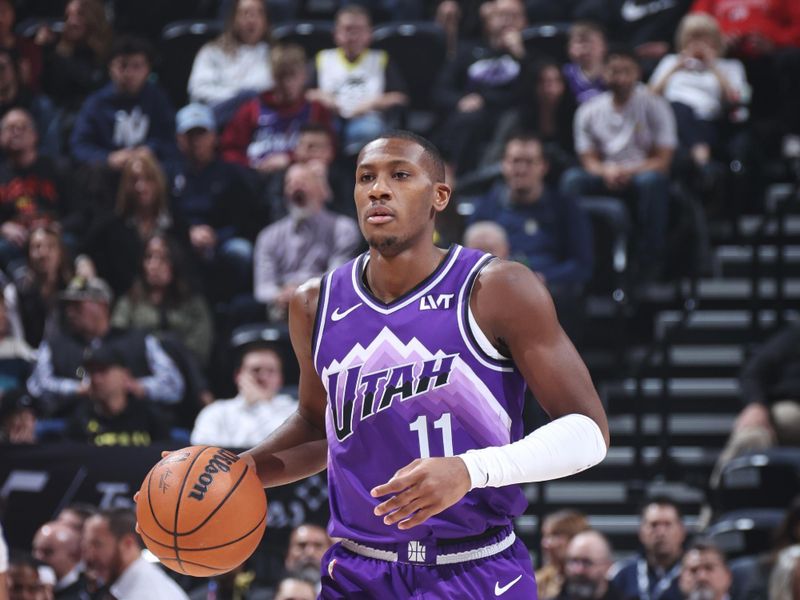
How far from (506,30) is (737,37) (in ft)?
5.73

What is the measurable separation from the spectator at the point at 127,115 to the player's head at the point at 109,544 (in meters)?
4.50

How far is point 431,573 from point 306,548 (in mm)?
3596

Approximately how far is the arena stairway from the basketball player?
471cm

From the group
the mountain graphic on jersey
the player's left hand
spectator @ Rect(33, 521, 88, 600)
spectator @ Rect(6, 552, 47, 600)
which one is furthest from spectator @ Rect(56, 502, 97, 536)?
the player's left hand

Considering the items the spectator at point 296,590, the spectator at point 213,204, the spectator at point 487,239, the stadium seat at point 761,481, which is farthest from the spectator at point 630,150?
the spectator at point 296,590

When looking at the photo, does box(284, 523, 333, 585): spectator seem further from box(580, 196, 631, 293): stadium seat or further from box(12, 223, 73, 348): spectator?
box(580, 196, 631, 293): stadium seat

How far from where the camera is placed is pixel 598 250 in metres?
10.1

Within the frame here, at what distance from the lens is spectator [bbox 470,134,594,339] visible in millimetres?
9375

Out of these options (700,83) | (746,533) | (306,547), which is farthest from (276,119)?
(746,533)

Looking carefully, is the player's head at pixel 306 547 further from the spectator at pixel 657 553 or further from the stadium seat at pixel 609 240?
the stadium seat at pixel 609 240

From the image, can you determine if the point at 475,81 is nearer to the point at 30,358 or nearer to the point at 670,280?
the point at 670,280

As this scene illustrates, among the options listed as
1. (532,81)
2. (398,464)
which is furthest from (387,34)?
(398,464)

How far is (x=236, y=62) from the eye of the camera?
38.2ft

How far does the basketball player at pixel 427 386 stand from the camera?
3.94 m
